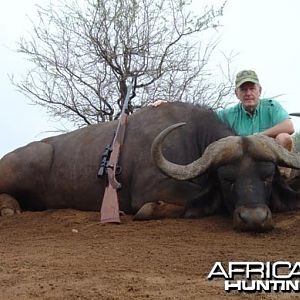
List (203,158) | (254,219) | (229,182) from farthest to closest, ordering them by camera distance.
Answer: (203,158) < (229,182) < (254,219)

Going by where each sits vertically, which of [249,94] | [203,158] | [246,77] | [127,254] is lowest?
[127,254]

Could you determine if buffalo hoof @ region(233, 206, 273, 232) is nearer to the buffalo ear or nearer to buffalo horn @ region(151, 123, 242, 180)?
buffalo horn @ region(151, 123, 242, 180)

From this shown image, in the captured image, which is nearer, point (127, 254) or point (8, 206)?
point (127, 254)

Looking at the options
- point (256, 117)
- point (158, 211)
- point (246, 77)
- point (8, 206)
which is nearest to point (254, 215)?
point (158, 211)

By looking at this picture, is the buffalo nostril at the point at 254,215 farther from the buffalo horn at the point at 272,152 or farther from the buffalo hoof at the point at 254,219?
the buffalo horn at the point at 272,152

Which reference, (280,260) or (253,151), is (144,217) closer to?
(253,151)

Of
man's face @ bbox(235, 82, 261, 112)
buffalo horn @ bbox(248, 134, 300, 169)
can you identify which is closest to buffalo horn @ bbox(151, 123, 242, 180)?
buffalo horn @ bbox(248, 134, 300, 169)

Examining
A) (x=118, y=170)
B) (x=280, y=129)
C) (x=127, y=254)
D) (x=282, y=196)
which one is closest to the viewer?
(x=127, y=254)

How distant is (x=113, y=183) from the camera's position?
683 centimetres

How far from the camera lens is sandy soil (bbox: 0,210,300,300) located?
3484 millimetres

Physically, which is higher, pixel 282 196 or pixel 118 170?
pixel 118 170

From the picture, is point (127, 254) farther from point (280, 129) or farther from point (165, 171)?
point (280, 129)

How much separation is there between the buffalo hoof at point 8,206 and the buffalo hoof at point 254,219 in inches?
126

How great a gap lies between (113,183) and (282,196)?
1816 millimetres
